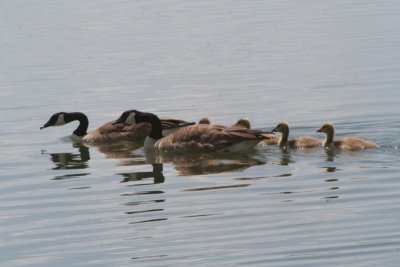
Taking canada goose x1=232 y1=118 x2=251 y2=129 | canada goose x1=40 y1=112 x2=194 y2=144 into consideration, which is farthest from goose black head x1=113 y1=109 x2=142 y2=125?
canada goose x1=232 y1=118 x2=251 y2=129

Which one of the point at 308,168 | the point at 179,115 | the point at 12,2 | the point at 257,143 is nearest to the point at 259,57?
the point at 179,115

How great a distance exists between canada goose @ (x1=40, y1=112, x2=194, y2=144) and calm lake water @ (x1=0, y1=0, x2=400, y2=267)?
13.2 inches

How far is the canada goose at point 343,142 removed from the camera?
16.3 metres

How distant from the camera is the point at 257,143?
17.3 m

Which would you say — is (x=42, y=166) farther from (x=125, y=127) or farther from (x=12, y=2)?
(x=12, y=2)

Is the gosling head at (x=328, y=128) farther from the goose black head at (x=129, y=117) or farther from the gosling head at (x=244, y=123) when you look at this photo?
the goose black head at (x=129, y=117)

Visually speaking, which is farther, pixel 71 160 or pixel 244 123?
pixel 244 123

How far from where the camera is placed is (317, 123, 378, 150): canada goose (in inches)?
643

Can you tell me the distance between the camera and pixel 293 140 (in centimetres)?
1727

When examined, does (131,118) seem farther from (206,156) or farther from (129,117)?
(206,156)

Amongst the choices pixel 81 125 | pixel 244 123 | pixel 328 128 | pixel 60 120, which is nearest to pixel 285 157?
pixel 328 128

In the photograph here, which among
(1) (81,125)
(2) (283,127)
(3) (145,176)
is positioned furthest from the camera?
(1) (81,125)

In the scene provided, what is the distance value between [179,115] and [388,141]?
5244mm

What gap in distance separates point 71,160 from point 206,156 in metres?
2.33
